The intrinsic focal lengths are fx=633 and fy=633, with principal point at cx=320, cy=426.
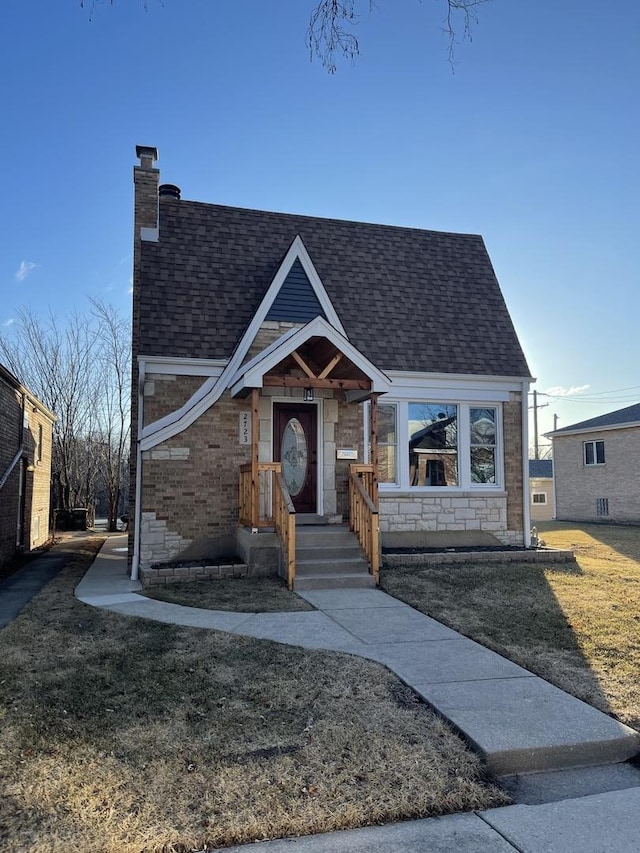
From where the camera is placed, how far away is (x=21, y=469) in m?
16.9

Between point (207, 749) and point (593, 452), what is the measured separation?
87.5 ft

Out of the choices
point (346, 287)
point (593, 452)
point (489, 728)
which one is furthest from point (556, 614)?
point (593, 452)

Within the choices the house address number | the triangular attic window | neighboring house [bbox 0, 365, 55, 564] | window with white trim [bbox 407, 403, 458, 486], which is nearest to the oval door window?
the house address number

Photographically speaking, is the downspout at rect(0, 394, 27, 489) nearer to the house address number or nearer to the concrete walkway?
the house address number

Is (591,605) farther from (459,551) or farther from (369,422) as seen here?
(369,422)

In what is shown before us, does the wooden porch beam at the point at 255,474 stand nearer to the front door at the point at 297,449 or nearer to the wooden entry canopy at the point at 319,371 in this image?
the wooden entry canopy at the point at 319,371

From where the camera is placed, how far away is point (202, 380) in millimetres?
11484

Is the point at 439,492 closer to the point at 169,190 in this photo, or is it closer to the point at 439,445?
the point at 439,445

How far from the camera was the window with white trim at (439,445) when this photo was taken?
491 inches

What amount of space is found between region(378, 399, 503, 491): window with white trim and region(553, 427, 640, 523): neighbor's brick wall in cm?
1495

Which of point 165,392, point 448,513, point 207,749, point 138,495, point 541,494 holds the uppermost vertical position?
point 165,392

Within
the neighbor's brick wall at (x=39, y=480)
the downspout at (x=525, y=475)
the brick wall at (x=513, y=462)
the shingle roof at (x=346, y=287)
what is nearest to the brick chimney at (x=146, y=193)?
the shingle roof at (x=346, y=287)

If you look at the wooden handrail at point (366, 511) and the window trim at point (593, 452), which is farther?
the window trim at point (593, 452)

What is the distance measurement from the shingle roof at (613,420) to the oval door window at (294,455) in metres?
18.1
